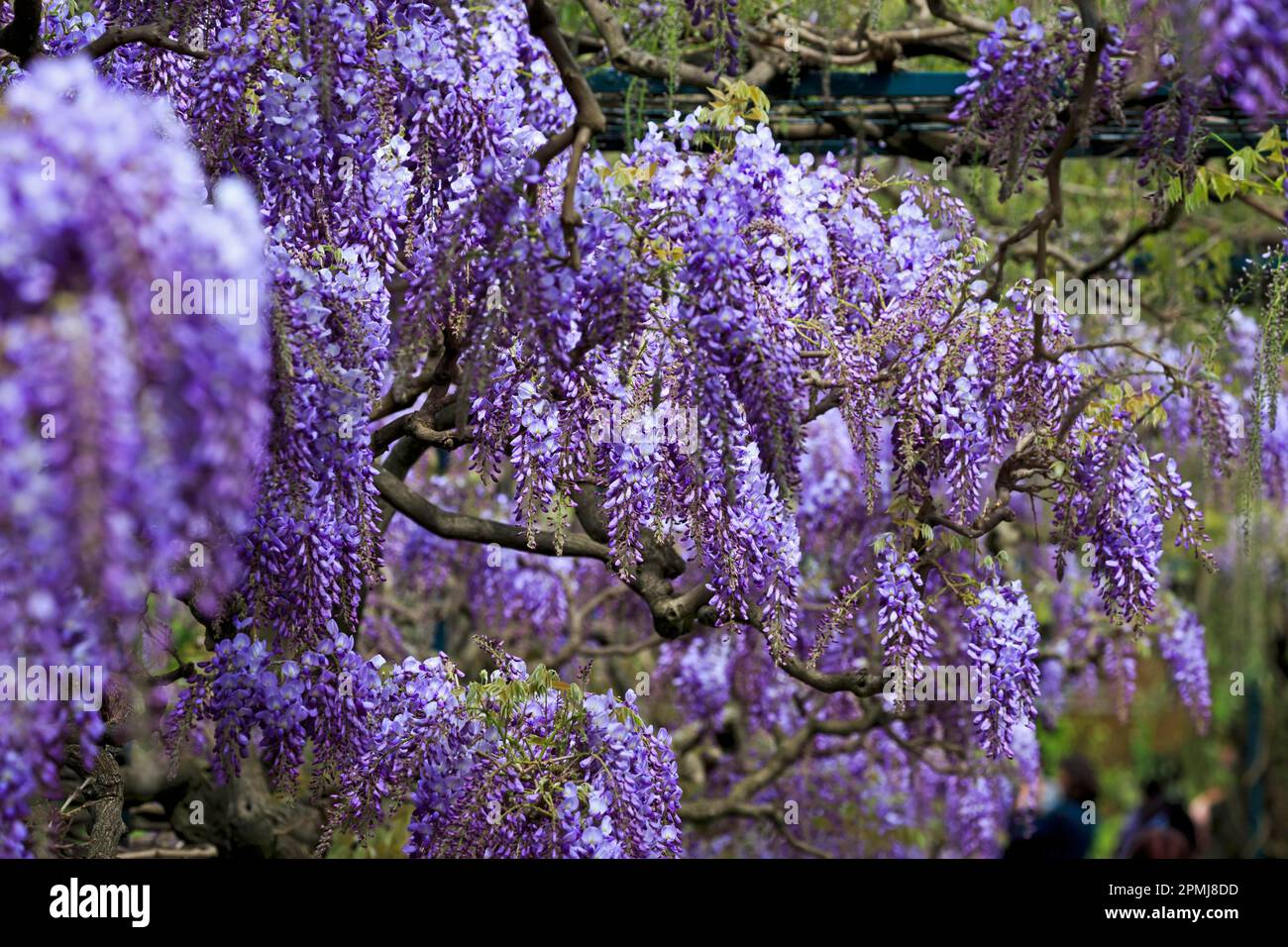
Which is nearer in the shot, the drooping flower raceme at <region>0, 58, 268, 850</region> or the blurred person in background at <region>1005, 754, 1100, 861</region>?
the drooping flower raceme at <region>0, 58, 268, 850</region>

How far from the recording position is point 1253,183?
4.95 metres

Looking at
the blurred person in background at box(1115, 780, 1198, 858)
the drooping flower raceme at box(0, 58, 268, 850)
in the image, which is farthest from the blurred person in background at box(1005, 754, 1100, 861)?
the drooping flower raceme at box(0, 58, 268, 850)

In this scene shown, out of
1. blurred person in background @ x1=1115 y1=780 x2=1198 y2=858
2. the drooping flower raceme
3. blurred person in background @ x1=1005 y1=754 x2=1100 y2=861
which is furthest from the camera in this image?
blurred person in background @ x1=1005 y1=754 x2=1100 y2=861

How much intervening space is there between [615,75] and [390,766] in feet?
9.20

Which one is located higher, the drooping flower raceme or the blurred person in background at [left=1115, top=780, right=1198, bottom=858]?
the drooping flower raceme

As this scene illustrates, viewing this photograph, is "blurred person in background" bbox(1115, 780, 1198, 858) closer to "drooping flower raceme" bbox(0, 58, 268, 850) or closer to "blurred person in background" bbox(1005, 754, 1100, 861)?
"blurred person in background" bbox(1005, 754, 1100, 861)

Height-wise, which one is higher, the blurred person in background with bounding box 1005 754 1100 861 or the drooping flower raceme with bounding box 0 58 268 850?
the drooping flower raceme with bounding box 0 58 268 850

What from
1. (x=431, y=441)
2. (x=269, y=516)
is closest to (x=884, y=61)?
(x=431, y=441)

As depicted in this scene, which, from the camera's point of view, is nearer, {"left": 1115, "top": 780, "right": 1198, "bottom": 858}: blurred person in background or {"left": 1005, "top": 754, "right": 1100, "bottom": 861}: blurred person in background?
{"left": 1115, "top": 780, "right": 1198, "bottom": 858}: blurred person in background

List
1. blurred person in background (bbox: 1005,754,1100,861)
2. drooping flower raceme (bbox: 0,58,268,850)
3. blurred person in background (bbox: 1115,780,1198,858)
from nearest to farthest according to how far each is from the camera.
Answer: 1. drooping flower raceme (bbox: 0,58,268,850)
2. blurred person in background (bbox: 1115,780,1198,858)
3. blurred person in background (bbox: 1005,754,1100,861)

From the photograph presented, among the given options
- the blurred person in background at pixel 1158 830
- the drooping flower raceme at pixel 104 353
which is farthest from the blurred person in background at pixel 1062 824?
the drooping flower raceme at pixel 104 353

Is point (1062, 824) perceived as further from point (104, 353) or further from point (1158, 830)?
point (104, 353)

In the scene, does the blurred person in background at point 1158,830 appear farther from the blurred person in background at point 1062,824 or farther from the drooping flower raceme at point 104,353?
the drooping flower raceme at point 104,353

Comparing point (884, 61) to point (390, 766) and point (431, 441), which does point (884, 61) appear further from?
point (390, 766)
